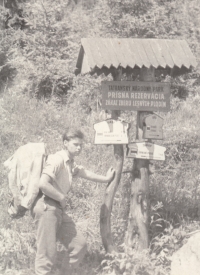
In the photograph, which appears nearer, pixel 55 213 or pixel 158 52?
pixel 55 213

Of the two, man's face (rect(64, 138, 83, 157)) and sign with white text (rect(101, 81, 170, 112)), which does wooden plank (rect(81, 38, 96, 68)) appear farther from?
man's face (rect(64, 138, 83, 157))

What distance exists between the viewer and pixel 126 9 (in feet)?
36.9

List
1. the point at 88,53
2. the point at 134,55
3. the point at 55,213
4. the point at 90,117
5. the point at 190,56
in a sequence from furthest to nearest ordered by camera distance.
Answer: the point at 90,117
the point at 190,56
the point at 134,55
the point at 88,53
the point at 55,213

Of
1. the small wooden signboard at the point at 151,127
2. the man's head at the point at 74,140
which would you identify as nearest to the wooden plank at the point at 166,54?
the small wooden signboard at the point at 151,127

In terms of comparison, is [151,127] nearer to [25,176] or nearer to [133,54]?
[133,54]

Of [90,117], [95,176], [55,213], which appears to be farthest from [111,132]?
[90,117]

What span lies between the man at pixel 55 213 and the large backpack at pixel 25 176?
95mm

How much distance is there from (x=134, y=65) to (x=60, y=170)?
1446 millimetres

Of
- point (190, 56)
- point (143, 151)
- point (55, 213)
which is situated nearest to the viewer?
point (55, 213)

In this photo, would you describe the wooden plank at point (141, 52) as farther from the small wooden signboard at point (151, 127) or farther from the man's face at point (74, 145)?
the man's face at point (74, 145)

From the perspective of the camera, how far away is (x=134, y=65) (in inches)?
173

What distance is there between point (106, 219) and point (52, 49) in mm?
7779

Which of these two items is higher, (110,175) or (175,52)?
(175,52)

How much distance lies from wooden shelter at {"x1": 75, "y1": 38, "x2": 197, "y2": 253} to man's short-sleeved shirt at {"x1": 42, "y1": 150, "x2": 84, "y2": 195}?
0.65m
